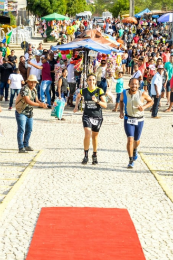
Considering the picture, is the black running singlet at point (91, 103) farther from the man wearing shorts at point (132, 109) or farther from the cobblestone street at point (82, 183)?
the cobblestone street at point (82, 183)

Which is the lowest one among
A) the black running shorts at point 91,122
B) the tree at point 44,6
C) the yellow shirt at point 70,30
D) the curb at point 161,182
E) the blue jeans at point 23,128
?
the curb at point 161,182

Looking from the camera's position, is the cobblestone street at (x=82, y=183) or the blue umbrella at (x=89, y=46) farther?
the blue umbrella at (x=89, y=46)

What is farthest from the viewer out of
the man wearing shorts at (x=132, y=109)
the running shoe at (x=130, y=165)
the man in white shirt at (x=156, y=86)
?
the man in white shirt at (x=156, y=86)

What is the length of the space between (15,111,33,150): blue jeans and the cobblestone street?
0.32 meters

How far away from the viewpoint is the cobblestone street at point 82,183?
21.9ft

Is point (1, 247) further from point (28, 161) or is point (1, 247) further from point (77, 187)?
point (28, 161)

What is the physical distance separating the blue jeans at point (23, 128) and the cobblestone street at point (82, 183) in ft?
1.05

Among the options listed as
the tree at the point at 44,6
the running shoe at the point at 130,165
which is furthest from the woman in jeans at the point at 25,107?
the tree at the point at 44,6

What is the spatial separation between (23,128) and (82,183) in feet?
9.27

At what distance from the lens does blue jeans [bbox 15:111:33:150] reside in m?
11.4

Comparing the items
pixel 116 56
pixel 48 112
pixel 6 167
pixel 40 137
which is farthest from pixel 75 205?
pixel 116 56

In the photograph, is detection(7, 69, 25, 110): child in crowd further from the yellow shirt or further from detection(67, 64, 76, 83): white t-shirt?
the yellow shirt

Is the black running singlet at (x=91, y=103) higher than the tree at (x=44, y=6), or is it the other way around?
the tree at (x=44, y=6)

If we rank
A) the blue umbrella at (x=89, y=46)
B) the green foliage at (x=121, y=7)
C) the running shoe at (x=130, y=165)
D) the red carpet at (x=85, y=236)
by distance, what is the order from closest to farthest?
the red carpet at (x=85, y=236), the running shoe at (x=130, y=165), the blue umbrella at (x=89, y=46), the green foliage at (x=121, y=7)
